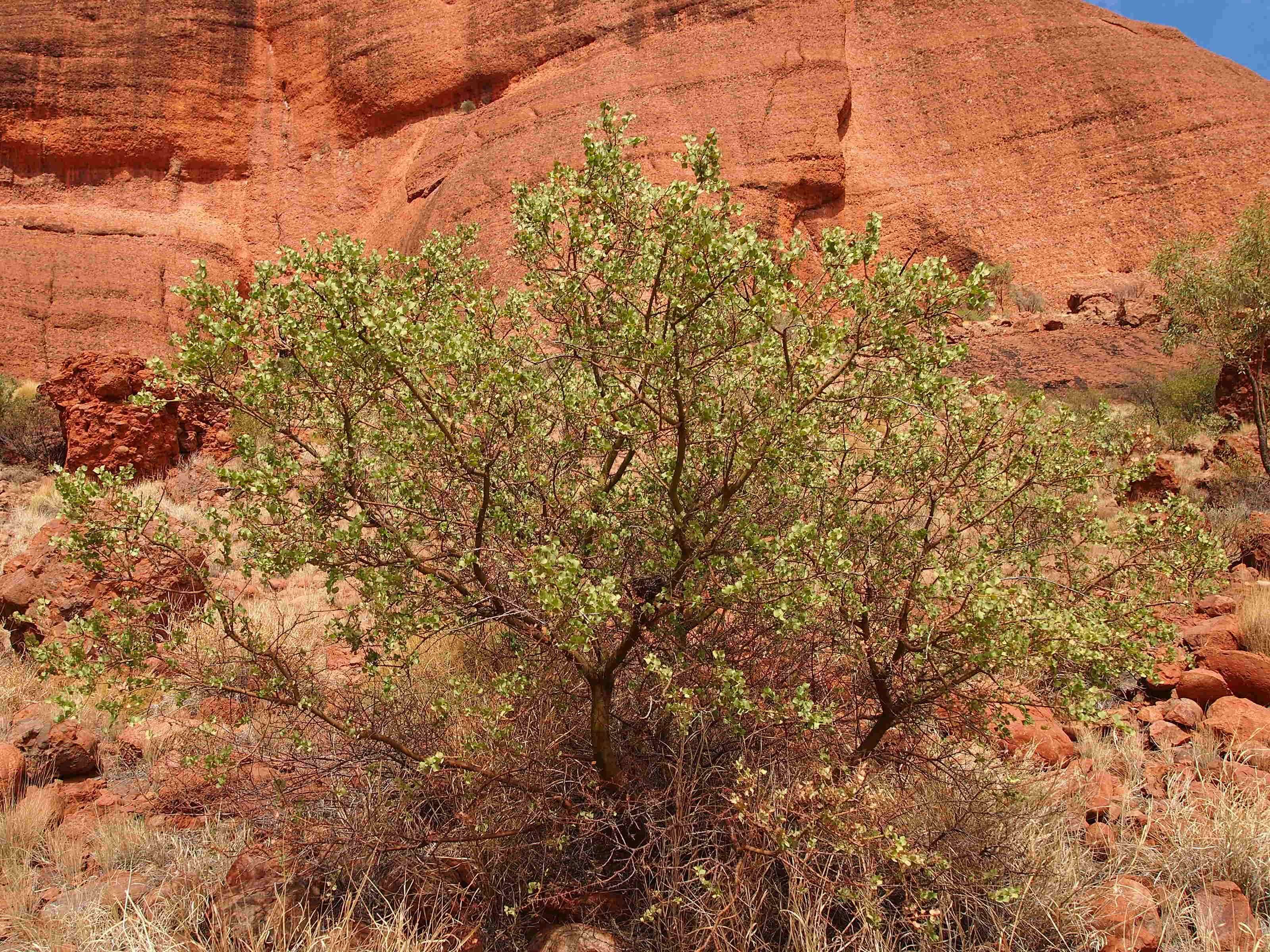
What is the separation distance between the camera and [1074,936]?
3.35m

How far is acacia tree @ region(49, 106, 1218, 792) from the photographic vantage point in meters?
3.08

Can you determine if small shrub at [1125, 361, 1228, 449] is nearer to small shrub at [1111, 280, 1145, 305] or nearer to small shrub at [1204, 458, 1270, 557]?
small shrub at [1204, 458, 1270, 557]

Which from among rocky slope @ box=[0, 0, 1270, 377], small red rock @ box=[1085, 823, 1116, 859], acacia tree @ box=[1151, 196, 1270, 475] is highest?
rocky slope @ box=[0, 0, 1270, 377]

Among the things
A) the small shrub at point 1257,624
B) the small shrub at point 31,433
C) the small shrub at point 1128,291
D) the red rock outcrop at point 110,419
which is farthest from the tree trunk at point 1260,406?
the small shrub at point 31,433

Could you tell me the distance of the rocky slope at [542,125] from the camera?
886 inches

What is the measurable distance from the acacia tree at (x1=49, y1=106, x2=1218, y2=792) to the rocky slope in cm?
1952

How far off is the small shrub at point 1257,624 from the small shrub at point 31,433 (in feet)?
44.9

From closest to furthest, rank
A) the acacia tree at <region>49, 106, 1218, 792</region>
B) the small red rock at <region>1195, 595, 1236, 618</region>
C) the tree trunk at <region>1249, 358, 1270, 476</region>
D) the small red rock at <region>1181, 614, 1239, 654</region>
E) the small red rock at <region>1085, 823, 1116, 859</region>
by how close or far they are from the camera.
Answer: the acacia tree at <region>49, 106, 1218, 792</region>
the small red rock at <region>1085, 823, 1116, 859</region>
the small red rock at <region>1181, 614, 1239, 654</region>
the small red rock at <region>1195, 595, 1236, 618</region>
the tree trunk at <region>1249, 358, 1270, 476</region>

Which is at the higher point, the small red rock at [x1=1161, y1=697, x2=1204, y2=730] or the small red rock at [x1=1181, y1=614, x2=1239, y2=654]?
the small red rock at [x1=1181, y1=614, x2=1239, y2=654]

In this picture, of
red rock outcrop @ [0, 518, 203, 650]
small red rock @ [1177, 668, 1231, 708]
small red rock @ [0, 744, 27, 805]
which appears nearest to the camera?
small red rock @ [0, 744, 27, 805]

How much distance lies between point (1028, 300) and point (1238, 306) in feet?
32.8

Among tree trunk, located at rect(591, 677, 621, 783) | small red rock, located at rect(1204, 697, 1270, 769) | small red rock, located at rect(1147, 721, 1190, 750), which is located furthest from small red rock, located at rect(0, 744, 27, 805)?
small red rock, located at rect(1204, 697, 1270, 769)

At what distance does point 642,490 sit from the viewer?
3.80 metres

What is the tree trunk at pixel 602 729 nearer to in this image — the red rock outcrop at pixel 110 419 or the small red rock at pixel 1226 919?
the small red rock at pixel 1226 919
